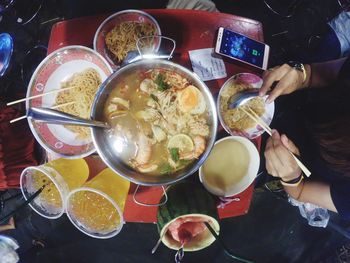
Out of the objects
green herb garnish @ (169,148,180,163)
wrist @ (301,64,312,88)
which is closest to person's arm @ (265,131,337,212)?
wrist @ (301,64,312,88)

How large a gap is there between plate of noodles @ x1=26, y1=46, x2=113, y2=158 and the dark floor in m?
1.51

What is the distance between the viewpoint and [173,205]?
2332 mm

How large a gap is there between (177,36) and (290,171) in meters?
1.41

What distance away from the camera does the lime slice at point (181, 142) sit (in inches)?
90.1

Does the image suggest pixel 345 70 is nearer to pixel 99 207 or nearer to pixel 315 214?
pixel 315 214

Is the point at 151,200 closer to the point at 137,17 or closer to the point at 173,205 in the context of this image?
the point at 173,205

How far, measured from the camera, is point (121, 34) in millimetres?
2693

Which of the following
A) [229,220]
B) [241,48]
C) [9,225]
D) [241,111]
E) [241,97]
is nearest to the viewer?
[241,97]

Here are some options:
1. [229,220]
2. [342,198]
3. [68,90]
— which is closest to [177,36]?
[68,90]

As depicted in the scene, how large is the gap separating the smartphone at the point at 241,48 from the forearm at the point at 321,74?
1.30ft

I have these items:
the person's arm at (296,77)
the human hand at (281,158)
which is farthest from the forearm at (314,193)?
the person's arm at (296,77)

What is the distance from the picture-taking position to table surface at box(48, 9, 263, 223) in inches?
110

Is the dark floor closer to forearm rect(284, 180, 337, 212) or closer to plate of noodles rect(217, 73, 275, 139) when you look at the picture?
forearm rect(284, 180, 337, 212)

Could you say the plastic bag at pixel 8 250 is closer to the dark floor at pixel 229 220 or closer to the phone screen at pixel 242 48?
the dark floor at pixel 229 220
